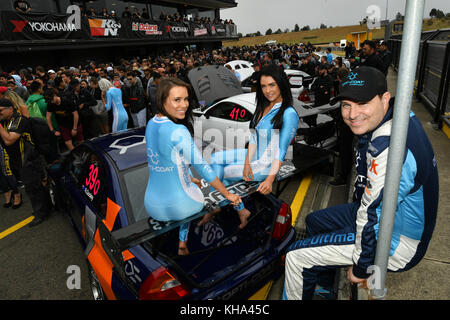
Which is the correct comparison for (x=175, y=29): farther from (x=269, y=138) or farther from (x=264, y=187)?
(x=264, y=187)

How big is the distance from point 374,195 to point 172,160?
132 centimetres

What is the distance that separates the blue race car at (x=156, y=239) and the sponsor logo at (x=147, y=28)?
1985 centimetres

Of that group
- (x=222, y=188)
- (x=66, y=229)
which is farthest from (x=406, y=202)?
(x=66, y=229)

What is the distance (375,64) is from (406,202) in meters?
6.06

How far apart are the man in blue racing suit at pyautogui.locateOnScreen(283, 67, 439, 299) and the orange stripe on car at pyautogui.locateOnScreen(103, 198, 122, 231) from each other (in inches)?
61.4

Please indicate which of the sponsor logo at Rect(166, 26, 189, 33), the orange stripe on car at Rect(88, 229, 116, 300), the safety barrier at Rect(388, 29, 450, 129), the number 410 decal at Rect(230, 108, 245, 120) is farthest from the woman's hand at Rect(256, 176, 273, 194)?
the sponsor logo at Rect(166, 26, 189, 33)

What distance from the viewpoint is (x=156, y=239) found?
7.71 feet

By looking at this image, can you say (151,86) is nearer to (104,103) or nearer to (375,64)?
(104,103)

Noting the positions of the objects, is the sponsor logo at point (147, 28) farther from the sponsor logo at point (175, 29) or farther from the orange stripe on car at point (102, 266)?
the orange stripe on car at point (102, 266)

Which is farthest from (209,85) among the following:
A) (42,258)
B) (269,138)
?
(42,258)

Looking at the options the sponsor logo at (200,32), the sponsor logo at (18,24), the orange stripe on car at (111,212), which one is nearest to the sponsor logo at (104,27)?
the sponsor logo at (18,24)

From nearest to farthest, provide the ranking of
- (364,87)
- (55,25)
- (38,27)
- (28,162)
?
(364,87) → (28,162) → (38,27) → (55,25)

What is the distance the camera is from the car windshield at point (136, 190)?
2.49 m

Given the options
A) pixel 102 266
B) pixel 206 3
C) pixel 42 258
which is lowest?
pixel 42 258
